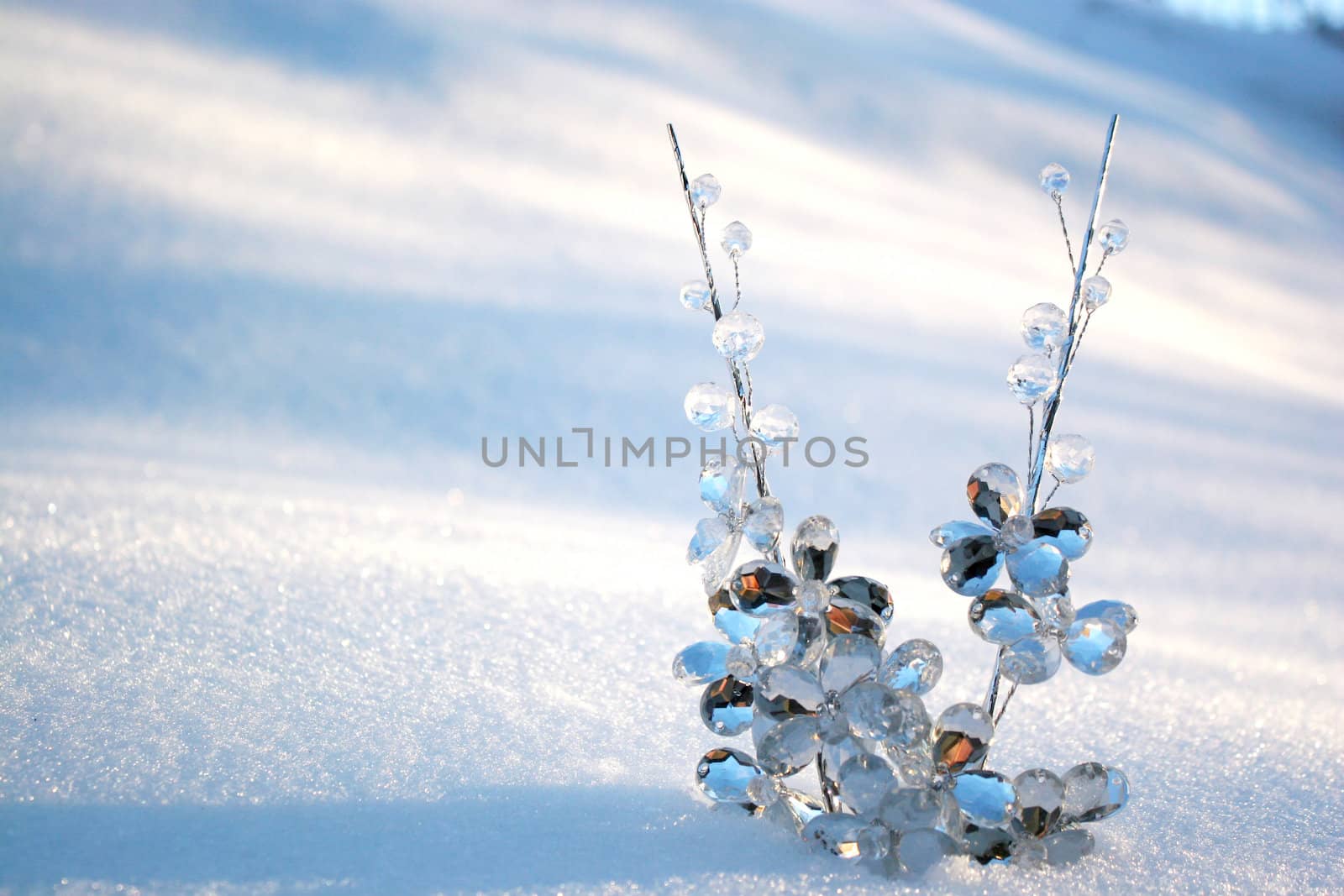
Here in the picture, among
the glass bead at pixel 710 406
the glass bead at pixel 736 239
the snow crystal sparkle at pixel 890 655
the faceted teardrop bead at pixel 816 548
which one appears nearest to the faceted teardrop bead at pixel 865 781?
the snow crystal sparkle at pixel 890 655

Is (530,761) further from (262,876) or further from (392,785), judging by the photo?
(262,876)

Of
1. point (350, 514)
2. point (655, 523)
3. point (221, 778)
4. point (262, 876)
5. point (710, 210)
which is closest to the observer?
point (262, 876)

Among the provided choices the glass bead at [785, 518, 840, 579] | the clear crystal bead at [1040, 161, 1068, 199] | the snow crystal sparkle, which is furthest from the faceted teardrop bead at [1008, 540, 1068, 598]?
the clear crystal bead at [1040, 161, 1068, 199]

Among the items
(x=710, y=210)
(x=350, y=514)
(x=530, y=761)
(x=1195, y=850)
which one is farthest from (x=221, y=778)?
(x=710, y=210)

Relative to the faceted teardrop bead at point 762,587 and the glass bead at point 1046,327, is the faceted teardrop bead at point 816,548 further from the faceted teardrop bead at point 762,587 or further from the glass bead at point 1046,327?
the glass bead at point 1046,327

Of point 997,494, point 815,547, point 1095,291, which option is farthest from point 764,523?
point 1095,291

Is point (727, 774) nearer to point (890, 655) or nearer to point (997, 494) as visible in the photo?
point (890, 655)

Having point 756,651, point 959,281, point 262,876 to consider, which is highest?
point 959,281
